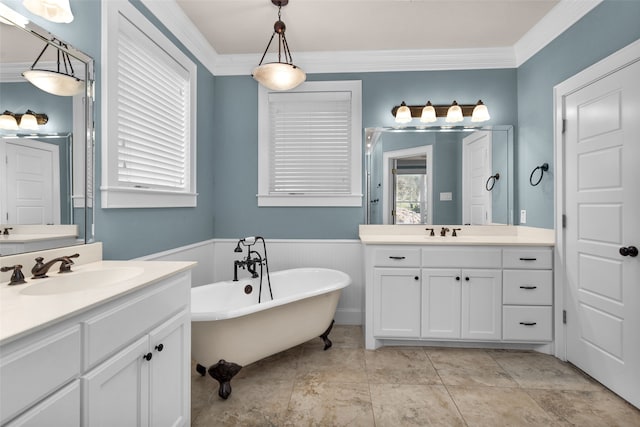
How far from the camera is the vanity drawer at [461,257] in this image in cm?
258

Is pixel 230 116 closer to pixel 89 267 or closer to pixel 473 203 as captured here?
pixel 89 267

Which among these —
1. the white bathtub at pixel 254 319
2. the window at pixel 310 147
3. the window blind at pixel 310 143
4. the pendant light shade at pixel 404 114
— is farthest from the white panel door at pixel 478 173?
the white bathtub at pixel 254 319

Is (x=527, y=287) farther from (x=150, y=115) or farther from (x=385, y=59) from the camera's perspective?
(x=150, y=115)

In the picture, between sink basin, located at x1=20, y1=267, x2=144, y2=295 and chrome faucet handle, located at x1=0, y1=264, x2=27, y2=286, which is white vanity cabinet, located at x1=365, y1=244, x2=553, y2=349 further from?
chrome faucet handle, located at x1=0, y1=264, x2=27, y2=286

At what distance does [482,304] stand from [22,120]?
10.1ft

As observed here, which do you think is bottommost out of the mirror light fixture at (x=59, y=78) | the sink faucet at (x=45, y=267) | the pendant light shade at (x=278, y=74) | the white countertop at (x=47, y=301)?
the white countertop at (x=47, y=301)

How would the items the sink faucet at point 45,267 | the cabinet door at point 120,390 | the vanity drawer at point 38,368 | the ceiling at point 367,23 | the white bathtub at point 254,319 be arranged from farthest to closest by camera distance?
the ceiling at point 367,23, the white bathtub at point 254,319, the sink faucet at point 45,267, the cabinet door at point 120,390, the vanity drawer at point 38,368

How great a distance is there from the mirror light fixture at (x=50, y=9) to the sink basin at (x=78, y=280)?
1.17m

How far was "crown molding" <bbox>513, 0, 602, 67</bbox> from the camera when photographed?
2273 millimetres

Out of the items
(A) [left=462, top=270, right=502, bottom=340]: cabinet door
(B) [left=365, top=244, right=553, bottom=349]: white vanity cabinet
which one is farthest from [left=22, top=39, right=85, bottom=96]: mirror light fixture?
(A) [left=462, top=270, right=502, bottom=340]: cabinet door

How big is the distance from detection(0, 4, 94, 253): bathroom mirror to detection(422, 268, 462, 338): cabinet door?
2.35m

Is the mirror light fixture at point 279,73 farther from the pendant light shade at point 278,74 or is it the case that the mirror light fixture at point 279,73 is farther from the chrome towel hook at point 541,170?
the chrome towel hook at point 541,170

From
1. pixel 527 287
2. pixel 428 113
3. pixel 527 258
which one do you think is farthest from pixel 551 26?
pixel 527 287

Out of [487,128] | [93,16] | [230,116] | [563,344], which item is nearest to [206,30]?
[230,116]
